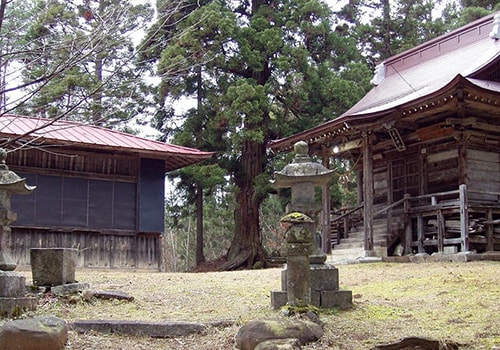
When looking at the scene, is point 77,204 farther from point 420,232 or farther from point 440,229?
point 440,229

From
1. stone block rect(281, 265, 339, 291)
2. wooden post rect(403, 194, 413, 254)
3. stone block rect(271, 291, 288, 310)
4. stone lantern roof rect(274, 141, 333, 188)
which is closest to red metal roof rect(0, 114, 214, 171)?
wooden post rect(403, 194, 413, 254)

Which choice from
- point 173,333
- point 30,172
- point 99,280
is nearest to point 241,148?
point 30,172

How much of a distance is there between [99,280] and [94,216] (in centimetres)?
549

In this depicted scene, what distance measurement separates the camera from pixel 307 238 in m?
8.27

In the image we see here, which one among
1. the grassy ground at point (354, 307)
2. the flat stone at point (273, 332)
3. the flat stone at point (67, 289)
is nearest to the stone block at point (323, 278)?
the grassy ground at point (354, 307)

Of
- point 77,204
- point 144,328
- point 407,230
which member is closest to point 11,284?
point 144,328

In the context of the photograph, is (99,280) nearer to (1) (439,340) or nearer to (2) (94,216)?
(2) (94,216)

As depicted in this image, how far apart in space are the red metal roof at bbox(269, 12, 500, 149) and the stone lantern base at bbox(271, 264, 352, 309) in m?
7.67

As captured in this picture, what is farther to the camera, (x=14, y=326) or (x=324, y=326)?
(x=324, y=326)

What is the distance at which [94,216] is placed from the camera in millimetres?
18516

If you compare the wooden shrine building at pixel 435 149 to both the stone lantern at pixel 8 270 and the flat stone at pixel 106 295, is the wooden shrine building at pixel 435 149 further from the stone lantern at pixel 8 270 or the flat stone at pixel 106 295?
the stone lantern at pixel 8 270

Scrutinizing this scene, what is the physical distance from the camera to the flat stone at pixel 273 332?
6770 mm

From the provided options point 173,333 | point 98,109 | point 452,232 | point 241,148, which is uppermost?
point 241,148

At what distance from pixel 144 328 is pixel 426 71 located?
49.9 feet
